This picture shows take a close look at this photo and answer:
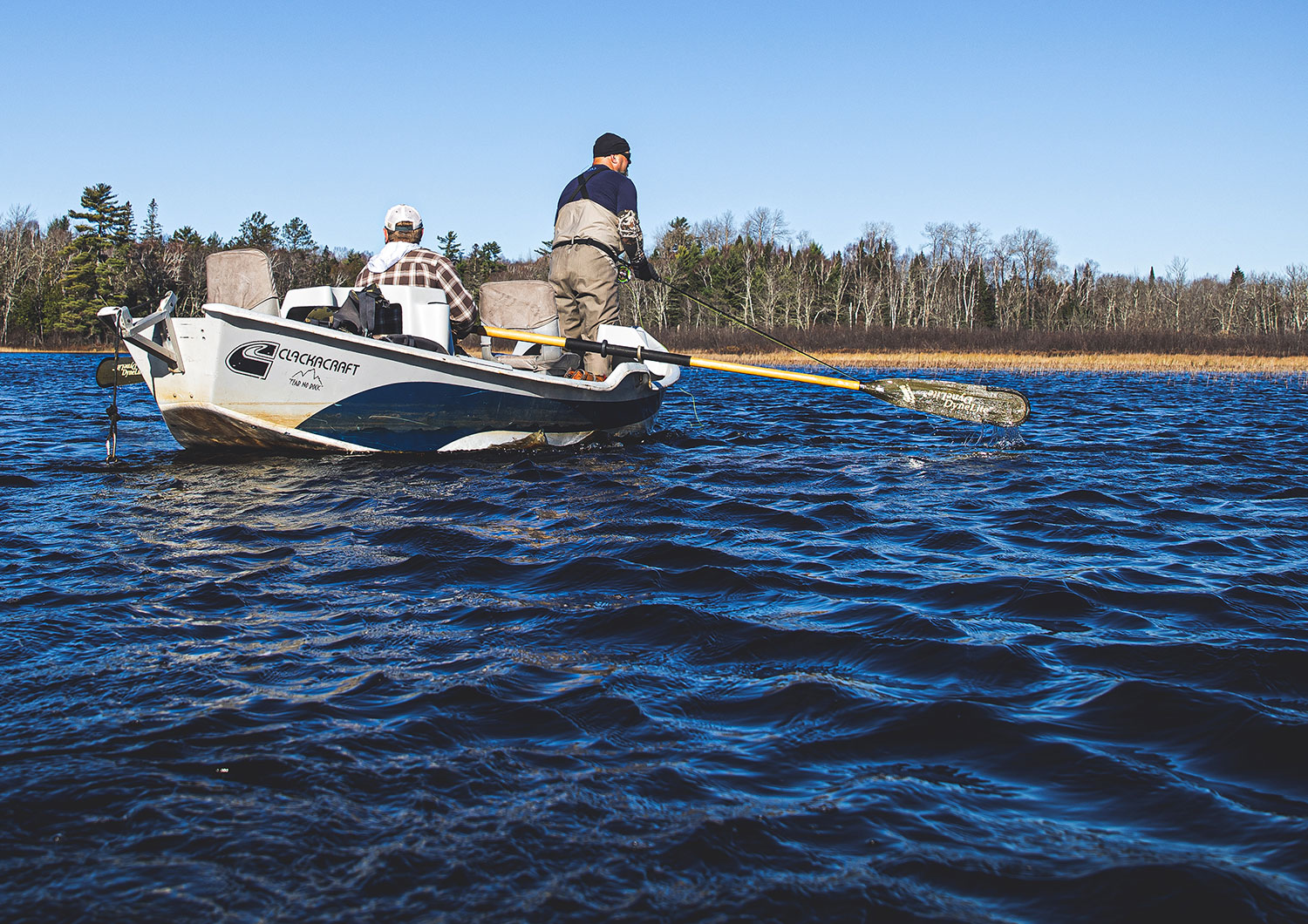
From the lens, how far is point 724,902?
2113mm

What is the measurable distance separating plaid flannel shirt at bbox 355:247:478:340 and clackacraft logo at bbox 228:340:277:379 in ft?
3.47

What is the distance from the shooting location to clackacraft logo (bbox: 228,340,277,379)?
25.2ft

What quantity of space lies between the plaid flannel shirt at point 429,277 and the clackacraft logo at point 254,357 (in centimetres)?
106

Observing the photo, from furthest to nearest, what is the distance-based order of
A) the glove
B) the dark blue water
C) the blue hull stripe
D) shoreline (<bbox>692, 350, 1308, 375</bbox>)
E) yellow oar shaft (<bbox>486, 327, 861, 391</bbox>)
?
1. shoreline (<bbox>692, 350, 1308, 375</bbox>)
2. the glove
3. yellow oar shaft (<bbox>486, 327, 861, 391</bbox>)
4. the blue hull stripe
5. the dark blue water

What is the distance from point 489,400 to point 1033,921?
274 inches

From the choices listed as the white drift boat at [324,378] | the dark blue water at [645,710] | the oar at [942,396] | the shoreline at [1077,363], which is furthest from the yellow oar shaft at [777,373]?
→ the shoreline at [1077,363]

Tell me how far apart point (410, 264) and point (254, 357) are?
58.8 inches

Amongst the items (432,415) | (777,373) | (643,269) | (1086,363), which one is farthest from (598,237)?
(1086,363)

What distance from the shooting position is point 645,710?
3119mm

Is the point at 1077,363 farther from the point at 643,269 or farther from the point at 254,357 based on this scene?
the point at 254,357

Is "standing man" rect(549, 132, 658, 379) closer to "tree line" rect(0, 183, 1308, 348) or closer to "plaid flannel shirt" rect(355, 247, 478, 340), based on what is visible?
"plaid flannel shirt" rect(355, 247, 478, 340)

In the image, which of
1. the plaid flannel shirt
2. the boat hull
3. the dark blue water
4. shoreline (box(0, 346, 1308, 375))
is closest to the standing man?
the boat hull

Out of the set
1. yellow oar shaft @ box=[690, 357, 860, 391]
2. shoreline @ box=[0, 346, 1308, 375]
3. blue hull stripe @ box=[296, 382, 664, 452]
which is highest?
shoreline @ box=[0, 346, 1308, 375]

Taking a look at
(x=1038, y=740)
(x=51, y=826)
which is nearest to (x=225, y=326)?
(x=51, y=826)
